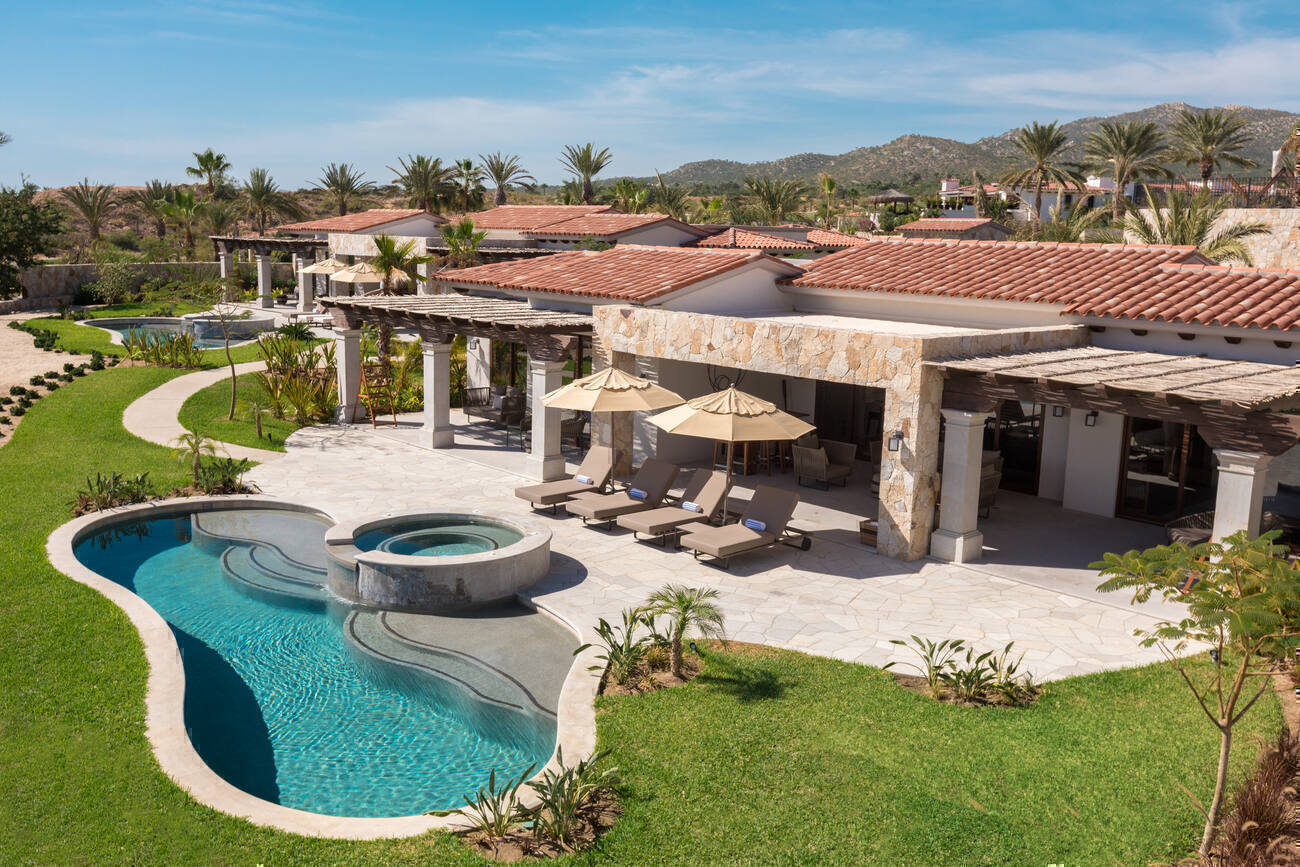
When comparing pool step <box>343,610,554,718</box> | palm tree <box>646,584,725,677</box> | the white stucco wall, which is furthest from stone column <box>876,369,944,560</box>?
pool step <box>343,610,554,718</box>

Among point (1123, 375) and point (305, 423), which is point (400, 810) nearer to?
point (1123, 375)

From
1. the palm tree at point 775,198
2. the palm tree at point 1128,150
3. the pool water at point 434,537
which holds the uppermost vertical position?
the palm tree at point 1128,150

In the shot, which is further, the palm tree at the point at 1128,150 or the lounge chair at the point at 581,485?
the palm tree at the point at 1128,150

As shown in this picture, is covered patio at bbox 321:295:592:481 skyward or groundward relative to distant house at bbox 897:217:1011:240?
groundward

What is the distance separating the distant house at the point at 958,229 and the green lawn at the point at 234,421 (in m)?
48.1

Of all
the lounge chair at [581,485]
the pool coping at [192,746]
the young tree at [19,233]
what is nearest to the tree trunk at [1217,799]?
the pool coping at [192,746]

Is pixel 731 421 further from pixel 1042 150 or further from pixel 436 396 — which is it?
pixel 1042 150

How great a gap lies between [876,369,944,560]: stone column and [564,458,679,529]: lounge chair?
12.3 ft

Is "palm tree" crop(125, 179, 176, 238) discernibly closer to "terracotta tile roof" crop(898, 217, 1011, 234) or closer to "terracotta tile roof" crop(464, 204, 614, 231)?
"terracotta tile roof" crop(464, 204, 614, 231)

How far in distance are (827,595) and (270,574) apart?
8.17 m

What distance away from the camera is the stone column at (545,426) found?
20109 millimetres

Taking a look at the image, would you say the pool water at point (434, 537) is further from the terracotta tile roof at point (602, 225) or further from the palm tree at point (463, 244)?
the terracotta tile roof at point (602, 225)

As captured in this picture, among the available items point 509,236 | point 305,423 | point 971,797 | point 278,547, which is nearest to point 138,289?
point 509,236

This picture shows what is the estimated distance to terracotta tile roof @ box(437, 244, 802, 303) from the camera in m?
21.0
